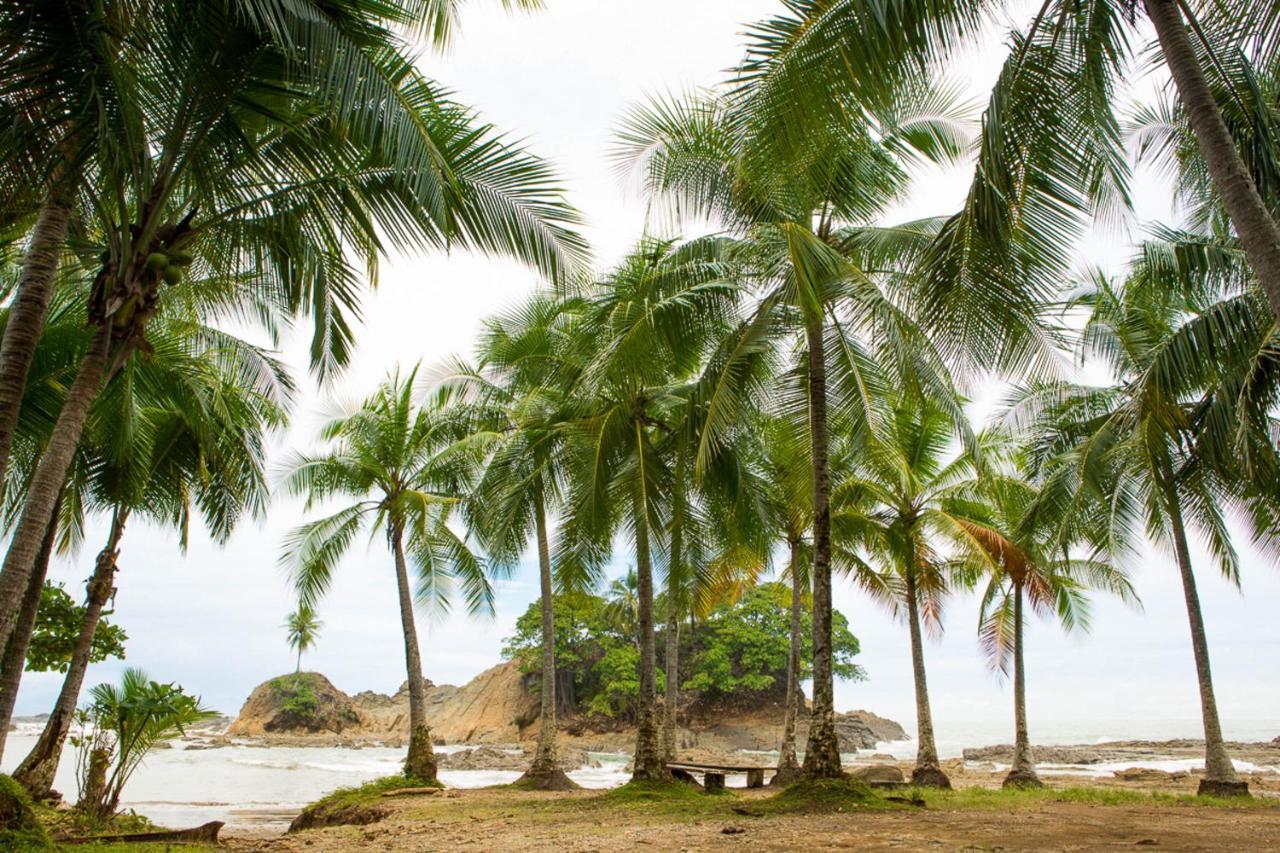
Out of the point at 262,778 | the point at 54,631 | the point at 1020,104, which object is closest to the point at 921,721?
the point at 1020,104

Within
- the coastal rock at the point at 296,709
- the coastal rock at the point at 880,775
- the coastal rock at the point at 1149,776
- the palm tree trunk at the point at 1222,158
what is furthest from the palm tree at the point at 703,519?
the coastal rock at the point at 296,709

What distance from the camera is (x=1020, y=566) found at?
46.2 ft

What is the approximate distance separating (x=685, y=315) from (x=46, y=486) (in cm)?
744

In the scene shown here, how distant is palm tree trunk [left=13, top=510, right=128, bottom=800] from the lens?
10.7m

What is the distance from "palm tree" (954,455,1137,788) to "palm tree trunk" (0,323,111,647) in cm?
939

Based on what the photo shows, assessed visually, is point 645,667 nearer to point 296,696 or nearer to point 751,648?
point 751,648

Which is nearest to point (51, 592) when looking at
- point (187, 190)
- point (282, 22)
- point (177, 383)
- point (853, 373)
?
point (177, 383)

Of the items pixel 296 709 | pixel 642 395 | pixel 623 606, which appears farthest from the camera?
pixel 296 709

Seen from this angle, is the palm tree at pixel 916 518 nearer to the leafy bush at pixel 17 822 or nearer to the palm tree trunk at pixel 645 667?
the palm tree trunk at pixel 645 667

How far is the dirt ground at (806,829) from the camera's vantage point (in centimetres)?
645

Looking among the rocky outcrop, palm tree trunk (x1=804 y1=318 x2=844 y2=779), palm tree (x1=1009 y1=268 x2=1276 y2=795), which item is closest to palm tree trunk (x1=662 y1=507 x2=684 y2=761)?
palm tree trunk (x1=804 y1=318 x2=844 y2=779)

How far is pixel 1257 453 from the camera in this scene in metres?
9.92

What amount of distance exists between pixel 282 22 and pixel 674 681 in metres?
15.9

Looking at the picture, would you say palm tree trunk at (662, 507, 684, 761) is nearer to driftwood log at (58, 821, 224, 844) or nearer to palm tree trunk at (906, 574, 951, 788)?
palm tree trunk at (906, 574, 951, 788)
